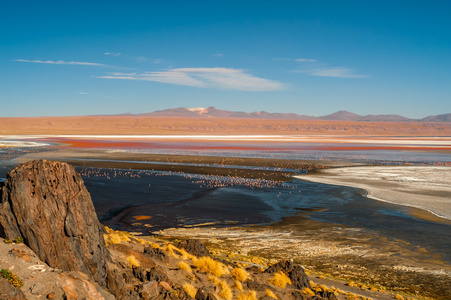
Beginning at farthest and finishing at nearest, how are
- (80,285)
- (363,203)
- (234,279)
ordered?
(363,203), (234,279), (80,285)

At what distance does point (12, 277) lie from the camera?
7270 mm

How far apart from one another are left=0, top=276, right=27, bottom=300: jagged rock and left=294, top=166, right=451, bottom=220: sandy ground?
2127cm

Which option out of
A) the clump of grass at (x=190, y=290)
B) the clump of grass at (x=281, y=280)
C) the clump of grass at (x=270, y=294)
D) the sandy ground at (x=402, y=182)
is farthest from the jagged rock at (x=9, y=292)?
the sandy ground at (x=402, y=182)

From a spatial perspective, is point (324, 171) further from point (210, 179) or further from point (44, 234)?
point (44, 234)

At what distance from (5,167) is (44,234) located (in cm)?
3810

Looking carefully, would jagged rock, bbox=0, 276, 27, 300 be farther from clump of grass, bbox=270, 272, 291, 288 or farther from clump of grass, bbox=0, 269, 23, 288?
clump of grass, bbox=270, 272, 291, 288

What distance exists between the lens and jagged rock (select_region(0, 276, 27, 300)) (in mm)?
6720

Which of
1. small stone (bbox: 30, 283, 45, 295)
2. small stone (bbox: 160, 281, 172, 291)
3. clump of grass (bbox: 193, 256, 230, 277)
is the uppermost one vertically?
small stone (bbox: 30, 283, 45, 295)

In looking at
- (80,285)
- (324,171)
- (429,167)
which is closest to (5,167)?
(324,171)

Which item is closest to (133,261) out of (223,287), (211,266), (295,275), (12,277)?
(211,266)

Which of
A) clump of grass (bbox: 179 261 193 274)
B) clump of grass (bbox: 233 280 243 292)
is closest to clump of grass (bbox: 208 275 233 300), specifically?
clump of grass (bbox: 233 280 243 292)

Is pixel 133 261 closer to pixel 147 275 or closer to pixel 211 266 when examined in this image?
pixel 147 275

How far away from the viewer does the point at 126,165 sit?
47688mm

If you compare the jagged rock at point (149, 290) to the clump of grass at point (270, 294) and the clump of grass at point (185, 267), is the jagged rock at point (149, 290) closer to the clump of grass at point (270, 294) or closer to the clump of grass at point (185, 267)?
the clump of grass at point (185, 267)
